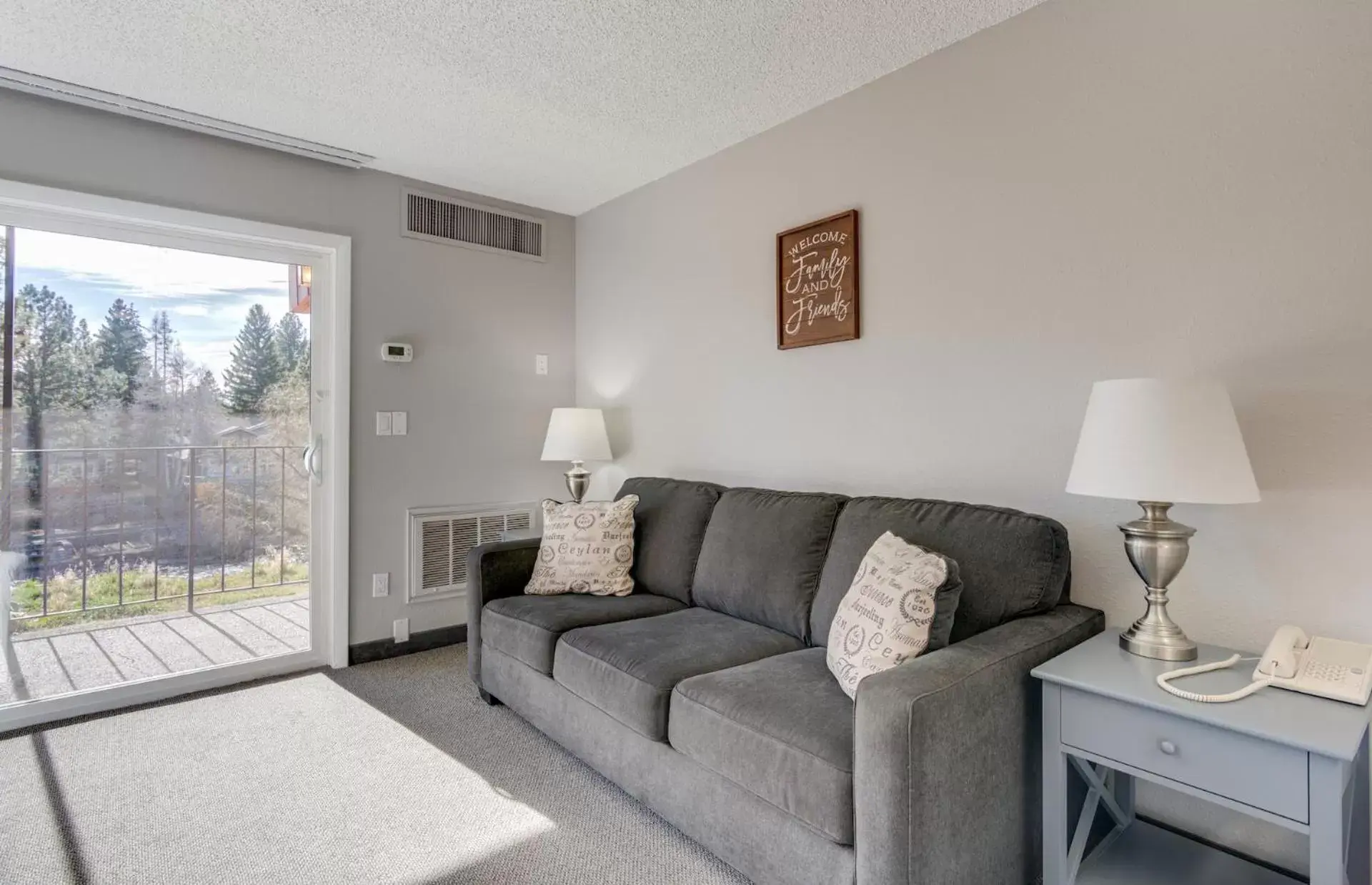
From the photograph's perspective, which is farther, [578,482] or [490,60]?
[578,482]

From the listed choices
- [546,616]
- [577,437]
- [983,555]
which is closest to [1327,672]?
[983,555]

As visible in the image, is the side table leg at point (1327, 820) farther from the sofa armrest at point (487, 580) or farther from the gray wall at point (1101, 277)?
the sofa armrest at point (487, 580)

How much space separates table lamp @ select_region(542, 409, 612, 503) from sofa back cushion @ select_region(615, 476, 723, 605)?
0.57 m

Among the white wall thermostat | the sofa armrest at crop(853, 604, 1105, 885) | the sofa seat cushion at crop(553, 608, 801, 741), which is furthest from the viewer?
the white wall thermostat

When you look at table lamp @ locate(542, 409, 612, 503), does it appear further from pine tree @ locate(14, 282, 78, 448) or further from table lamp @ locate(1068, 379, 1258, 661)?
table lamp @ locate(1068, 379, 1258, 661)

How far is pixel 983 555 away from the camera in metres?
1.95

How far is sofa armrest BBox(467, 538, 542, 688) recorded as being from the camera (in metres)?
2.89

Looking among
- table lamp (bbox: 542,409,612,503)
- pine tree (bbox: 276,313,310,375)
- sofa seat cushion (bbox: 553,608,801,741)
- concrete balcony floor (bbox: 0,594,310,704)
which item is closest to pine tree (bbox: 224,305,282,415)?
pine tree (bbox: 276,313,310,375)

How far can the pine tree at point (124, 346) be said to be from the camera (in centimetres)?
288

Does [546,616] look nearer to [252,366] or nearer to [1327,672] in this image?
[252,366]

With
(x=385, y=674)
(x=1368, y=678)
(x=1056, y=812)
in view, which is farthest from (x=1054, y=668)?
(x=385, y=674)

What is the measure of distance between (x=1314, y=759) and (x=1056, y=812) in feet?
1.74

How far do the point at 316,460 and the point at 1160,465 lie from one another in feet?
11.1

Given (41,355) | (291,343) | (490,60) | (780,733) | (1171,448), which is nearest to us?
(1171,448)
